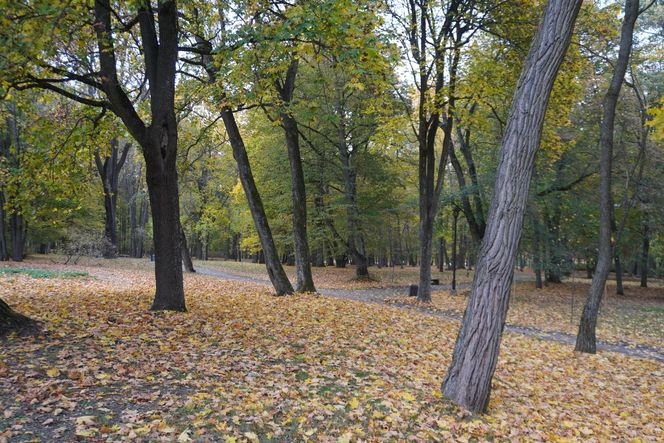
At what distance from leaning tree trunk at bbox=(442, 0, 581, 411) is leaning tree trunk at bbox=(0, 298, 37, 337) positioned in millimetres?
5510

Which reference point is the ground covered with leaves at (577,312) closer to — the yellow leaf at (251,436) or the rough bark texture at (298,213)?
the rough bark texture at (298,213)

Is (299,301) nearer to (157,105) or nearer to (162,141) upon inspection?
(162,141)

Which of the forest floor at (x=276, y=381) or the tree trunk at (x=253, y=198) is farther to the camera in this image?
the tree trunk at (x=253, y=198)

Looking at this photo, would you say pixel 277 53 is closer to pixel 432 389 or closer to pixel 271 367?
pixel 271 367

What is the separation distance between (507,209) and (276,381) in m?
3.27

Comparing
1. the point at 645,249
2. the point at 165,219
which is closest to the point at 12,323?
the point at 165,219

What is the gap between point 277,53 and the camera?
7934 millimetres

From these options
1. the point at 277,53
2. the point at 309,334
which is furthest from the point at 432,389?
the point at 277,53

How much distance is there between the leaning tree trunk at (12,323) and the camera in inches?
215

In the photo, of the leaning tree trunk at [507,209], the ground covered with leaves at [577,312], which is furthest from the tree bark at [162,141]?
the ground covered with leaves at [577,312]

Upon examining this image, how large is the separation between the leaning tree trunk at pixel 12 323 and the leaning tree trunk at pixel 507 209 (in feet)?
18.1

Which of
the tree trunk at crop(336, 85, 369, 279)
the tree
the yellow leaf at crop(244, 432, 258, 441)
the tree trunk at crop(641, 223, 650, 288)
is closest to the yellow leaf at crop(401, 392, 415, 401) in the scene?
the yellow leaf at crop(244, 432, 258, 441)

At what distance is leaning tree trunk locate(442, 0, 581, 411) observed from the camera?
15.6ft

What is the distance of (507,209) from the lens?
15.7 feet
